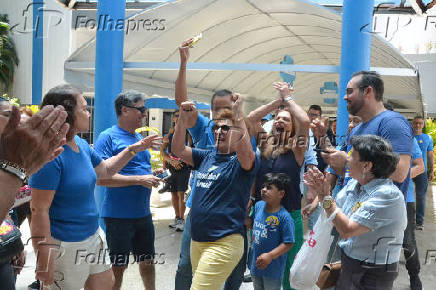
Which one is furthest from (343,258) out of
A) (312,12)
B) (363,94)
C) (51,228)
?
(312,12)

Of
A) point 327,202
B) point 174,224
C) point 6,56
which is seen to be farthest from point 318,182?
point 6,56

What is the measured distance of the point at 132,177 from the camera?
3334mm

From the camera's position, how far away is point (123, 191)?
136 inches

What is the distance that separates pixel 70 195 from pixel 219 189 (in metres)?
0.95

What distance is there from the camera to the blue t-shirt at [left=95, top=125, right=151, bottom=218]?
3439 millimetres

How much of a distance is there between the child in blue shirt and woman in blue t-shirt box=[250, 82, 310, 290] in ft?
0.33

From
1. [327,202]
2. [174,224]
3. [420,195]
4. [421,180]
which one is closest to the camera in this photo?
[327,202]

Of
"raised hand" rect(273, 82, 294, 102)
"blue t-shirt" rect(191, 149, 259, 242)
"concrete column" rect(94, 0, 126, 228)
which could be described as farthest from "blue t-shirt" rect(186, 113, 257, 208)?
"concrete column" rect(94, 0, 126, 228)

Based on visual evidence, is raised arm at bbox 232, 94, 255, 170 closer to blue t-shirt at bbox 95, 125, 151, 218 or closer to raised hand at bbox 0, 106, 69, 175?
blue t-shirt at bbox 95, 125, 151, 218

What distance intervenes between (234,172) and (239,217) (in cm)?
31

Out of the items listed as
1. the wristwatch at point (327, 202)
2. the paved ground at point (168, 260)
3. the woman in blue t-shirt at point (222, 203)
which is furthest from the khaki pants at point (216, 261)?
the paved ground at point (168, 260)

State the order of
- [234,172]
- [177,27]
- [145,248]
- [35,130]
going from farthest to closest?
1. [177,27]
2. [145,248]
3. [234,172]
4. [35,130]

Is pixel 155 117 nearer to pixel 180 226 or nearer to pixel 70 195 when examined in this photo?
pixel 180 226

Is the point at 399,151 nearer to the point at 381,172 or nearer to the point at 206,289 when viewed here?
the point at 381,172
